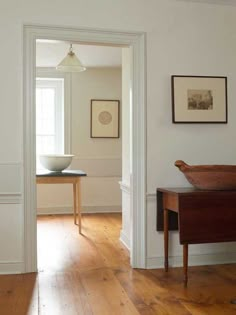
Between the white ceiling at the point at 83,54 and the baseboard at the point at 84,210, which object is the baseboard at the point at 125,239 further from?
the white ceiling at the point at 83,54

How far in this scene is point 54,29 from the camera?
327 cm

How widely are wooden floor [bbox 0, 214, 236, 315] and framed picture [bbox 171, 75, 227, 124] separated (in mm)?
1303

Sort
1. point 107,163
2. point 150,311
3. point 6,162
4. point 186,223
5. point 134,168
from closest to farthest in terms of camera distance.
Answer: point 150,311 → point 186,223 → point 6,162 → point 134,168 → point 107,163

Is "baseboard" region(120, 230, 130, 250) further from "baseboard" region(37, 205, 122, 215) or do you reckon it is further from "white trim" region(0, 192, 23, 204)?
"baseboard" region(37, 205, 122, 215)

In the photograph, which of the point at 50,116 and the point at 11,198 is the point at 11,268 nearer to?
the point at 11,198

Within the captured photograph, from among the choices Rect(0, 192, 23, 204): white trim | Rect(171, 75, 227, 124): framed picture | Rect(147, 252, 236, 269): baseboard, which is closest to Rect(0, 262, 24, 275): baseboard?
Rect(0, 192, 23, 204): white trim

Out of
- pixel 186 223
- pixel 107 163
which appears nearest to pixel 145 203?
pixel 186 223

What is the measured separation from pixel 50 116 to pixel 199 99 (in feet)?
11.0

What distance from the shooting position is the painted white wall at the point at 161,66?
319cm

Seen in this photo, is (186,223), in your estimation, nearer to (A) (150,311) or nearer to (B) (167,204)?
(B) (167,204)

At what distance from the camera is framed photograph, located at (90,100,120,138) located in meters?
6.33

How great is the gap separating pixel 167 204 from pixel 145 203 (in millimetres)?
257

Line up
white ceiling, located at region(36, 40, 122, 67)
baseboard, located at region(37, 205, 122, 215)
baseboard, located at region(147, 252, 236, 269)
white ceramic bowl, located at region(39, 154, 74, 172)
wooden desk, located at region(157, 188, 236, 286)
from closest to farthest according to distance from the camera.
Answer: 1. wooden desk, located at region(157, 188, 236, 286)
2. baseboard, located at region(147, 252, 236, 269)
3. white ceramic bowl, located at region(39, 154, 74, 172)
4. white ceiling, located at region(36, 40, 122, 67)
5. baseboard, located at region(37, 205, 122, 215)

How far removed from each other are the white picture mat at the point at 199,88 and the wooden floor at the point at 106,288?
1304 millimetres
